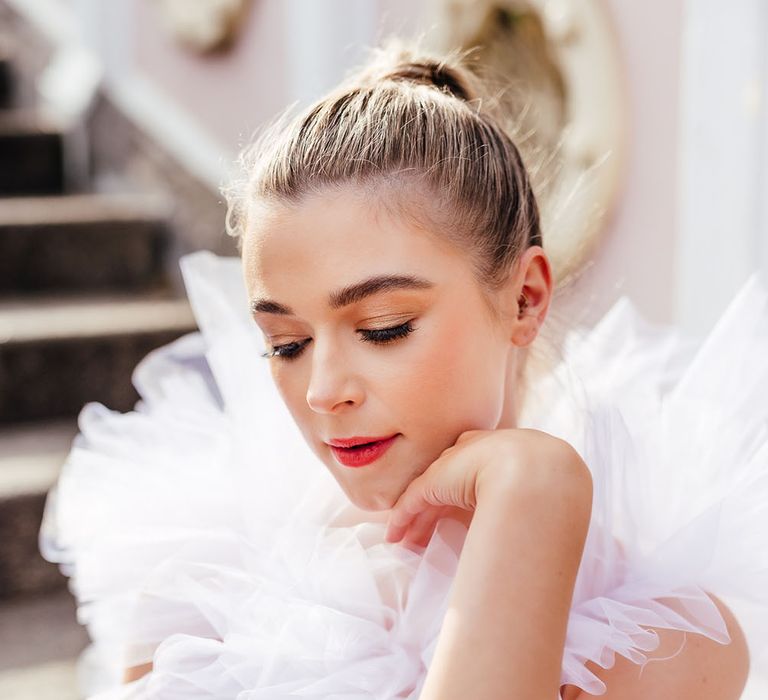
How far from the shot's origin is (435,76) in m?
1.03

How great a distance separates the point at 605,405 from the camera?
103 centimetres

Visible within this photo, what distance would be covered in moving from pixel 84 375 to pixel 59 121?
1.28 meters

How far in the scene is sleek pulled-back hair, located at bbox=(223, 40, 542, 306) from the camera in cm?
87

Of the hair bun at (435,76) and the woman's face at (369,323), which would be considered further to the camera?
the hair bun at (435,76)

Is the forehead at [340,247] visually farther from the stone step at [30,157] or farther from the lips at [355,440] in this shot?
the stone step at [30,157]

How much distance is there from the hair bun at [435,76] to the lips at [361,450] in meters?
0.37

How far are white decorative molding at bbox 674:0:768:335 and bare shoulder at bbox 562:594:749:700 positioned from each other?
0.63m

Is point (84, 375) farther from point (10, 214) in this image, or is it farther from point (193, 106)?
point (193, 106)

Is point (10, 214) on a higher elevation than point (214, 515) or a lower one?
lower

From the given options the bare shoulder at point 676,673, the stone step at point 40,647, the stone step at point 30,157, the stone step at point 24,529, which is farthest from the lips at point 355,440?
the stone step at point 30,157

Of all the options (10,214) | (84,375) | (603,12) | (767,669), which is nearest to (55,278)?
(10,214)

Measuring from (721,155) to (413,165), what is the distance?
0.65m

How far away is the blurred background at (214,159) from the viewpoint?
138cm

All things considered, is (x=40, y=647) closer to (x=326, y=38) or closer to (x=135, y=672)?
(x=135, y=672)
